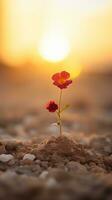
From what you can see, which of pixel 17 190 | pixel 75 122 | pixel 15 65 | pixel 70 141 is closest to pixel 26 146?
pixel 70 141

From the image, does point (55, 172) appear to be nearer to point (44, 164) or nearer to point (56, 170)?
point (56, 170)

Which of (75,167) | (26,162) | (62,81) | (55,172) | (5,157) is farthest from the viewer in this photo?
(62,81)

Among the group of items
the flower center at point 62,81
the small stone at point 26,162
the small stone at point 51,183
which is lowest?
the small stone at point 51,183

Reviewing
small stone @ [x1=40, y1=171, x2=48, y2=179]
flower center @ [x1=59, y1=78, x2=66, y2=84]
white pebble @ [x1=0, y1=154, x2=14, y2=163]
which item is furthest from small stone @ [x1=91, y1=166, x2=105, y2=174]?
flower center @ [x1=59, y1=78, x2=66, y2=84]

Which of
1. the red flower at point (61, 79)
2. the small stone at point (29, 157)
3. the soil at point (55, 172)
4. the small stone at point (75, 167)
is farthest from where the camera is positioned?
the red flower at point (61, 79)

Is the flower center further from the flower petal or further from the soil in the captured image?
the soil

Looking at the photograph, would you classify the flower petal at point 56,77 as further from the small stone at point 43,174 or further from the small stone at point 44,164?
the small stone at point 43,174

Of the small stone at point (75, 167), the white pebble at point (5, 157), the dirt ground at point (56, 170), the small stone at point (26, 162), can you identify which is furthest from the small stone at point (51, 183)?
the white pebble at point (5, 157)

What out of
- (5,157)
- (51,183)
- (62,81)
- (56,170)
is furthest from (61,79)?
(51,183)

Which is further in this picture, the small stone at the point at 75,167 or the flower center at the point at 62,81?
the flower center at the point at 62,81

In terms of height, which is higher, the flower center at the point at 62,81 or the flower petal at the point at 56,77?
the flower petal at the point at 56,77

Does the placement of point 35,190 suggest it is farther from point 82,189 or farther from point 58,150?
point 58,150
